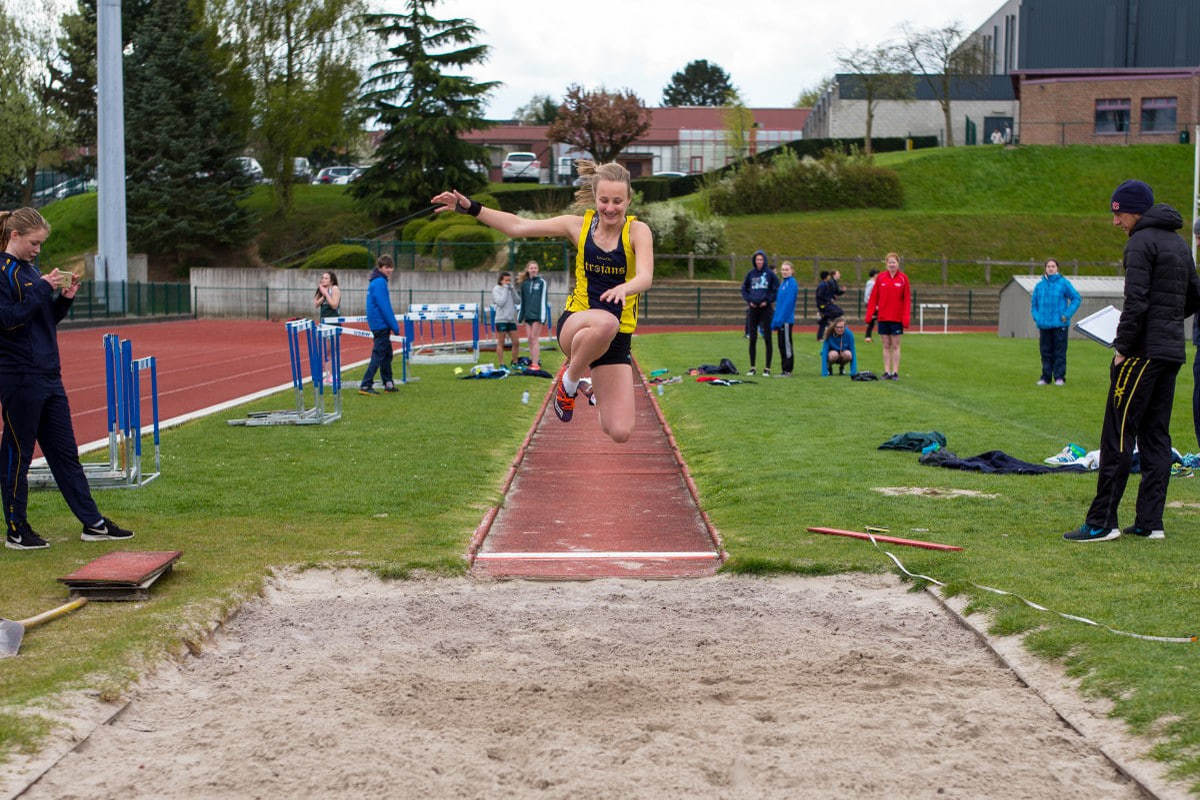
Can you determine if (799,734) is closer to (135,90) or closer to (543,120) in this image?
(135,90)

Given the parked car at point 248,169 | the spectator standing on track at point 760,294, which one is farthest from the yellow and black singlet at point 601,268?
the parked car at point 248,169

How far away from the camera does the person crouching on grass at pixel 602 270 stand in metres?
7.34

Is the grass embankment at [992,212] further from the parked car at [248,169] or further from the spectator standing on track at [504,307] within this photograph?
the spectator standing on track at [504,307]

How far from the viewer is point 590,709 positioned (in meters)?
5.34

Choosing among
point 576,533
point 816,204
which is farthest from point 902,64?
point 576,533

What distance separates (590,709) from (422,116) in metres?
56.1

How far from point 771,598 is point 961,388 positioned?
558 inches

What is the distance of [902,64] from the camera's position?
2960 inches

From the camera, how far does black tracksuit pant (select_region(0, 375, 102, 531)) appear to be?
26.8 ft

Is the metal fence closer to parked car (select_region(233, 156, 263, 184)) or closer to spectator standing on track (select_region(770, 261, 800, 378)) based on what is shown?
parked car (select_region(233, 156, 263, 184))

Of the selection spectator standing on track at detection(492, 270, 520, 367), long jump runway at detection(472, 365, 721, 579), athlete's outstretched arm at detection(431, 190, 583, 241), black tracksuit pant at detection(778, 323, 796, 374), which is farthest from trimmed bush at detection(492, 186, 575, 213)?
athlete's outstretched arm at detection(431, 190, 583, 241)

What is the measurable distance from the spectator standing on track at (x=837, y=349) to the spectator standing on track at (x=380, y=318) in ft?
26.1

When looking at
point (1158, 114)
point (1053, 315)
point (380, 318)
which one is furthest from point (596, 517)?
point (1158, 114)

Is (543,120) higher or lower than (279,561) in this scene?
higher
